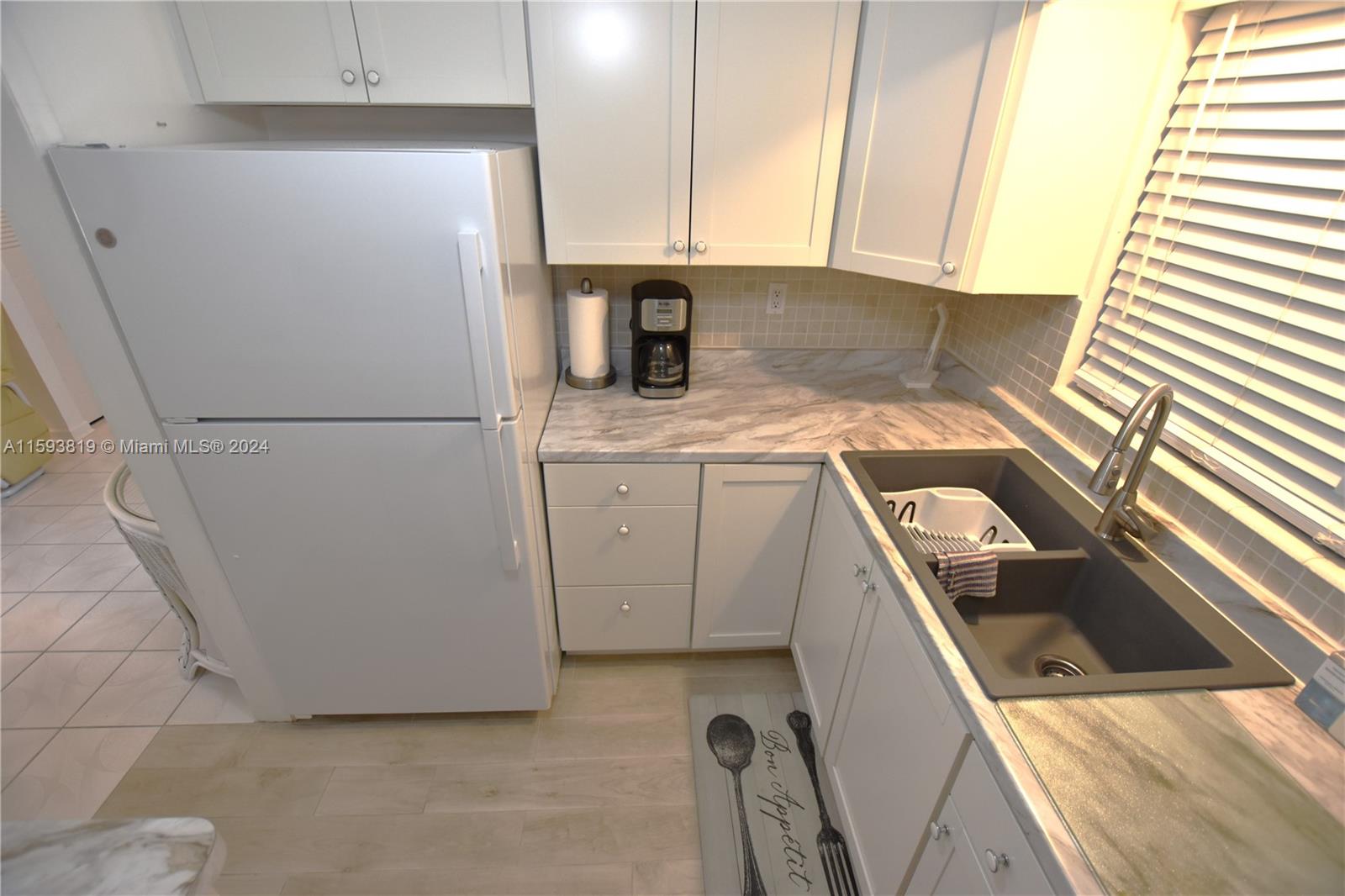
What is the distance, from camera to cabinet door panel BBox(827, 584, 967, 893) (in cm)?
99

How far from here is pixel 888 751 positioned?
1165 millimetres

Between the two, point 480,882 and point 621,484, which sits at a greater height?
point 621,484

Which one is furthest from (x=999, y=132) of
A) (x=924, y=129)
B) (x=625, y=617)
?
(x=625, y=617)

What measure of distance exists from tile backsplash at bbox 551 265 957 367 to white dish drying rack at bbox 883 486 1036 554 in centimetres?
74

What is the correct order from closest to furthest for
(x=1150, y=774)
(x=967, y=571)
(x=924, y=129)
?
1. (x=1150, y=774)
2. (x=967, y=571)
3. (x=924, y=129)

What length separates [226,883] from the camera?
140cm

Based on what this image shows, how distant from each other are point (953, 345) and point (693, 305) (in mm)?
915

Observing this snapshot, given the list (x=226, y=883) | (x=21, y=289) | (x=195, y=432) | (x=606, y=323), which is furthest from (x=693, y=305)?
(x=21, y=289)

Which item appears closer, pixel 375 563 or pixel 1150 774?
pixel 1150 774

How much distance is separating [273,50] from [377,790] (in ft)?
6.32

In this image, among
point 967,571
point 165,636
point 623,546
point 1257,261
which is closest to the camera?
point 1257,261

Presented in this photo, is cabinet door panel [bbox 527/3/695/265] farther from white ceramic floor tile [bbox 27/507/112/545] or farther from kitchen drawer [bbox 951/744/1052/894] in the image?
white ceramic floor tile [bbox 27/507/112/545]

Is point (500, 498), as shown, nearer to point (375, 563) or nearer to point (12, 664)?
point (375, 563)

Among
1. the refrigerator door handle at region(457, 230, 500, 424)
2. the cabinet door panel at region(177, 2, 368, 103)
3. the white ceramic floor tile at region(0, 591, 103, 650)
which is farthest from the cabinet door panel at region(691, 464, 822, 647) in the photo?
the white ceramic floor tile at region(0, 591, 103, 650)
